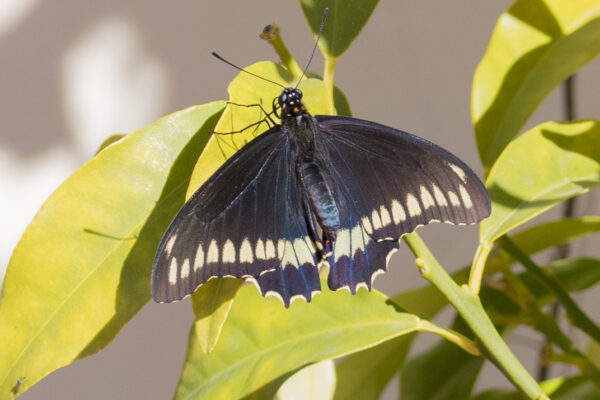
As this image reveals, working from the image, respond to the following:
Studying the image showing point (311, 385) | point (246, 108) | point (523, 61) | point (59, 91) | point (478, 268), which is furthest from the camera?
point (59, 91)

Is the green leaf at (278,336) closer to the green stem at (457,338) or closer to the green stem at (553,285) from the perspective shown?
the green stem at (457,338)

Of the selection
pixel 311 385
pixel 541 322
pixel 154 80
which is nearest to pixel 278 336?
pixel 311 385

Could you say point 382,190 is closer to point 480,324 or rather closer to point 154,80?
point 480,324

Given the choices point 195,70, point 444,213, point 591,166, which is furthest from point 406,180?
point 195,70

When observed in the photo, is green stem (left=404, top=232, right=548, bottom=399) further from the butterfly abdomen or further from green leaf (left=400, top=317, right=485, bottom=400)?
green leaf (left=400, top=317, right=485, bottom=400)

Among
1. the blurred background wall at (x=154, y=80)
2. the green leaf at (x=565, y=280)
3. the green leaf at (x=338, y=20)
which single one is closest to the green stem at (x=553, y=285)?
the green leaf at (x=565, y=280)

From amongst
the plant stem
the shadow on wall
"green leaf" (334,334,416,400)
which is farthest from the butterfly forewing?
the shadow on wall
